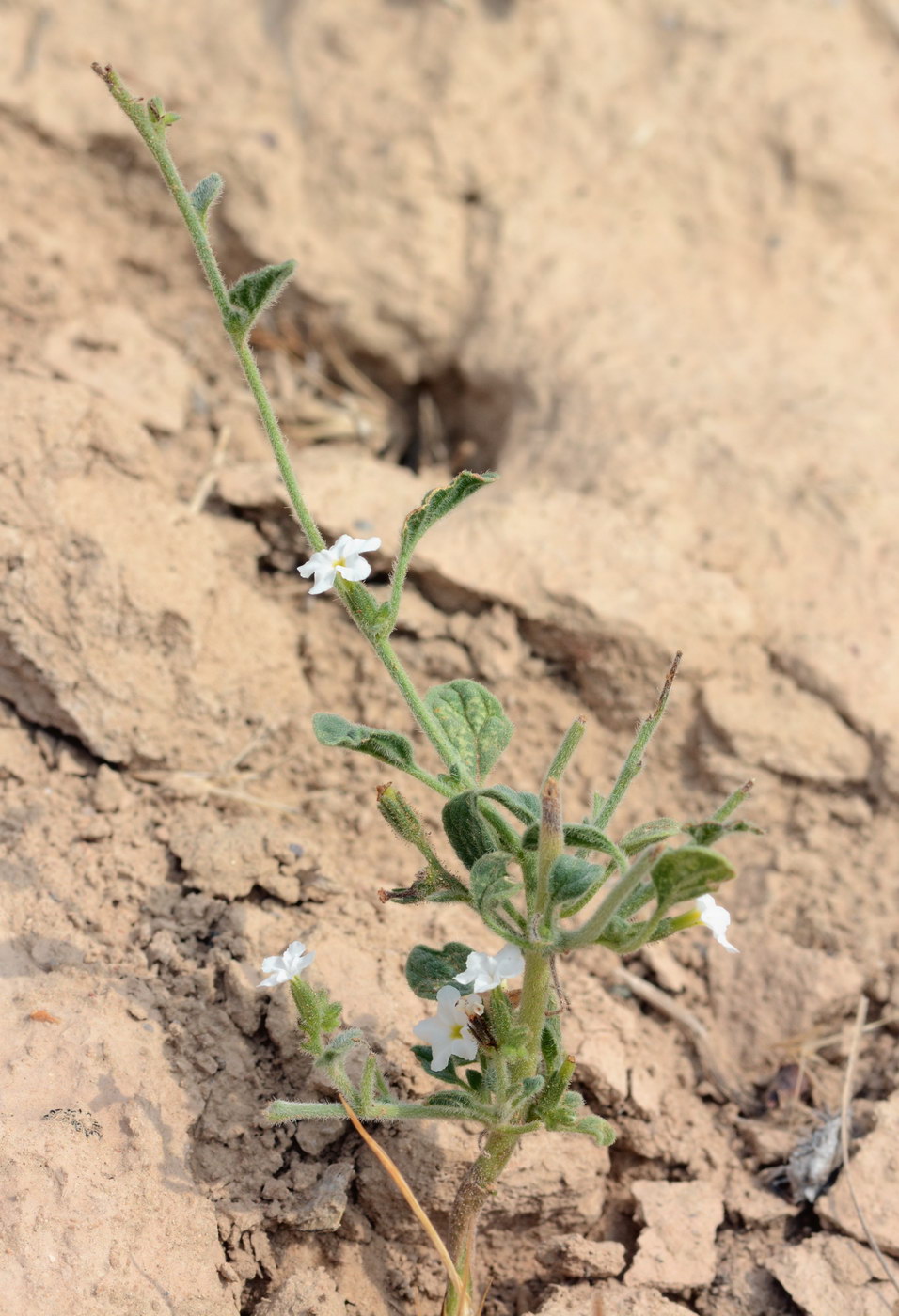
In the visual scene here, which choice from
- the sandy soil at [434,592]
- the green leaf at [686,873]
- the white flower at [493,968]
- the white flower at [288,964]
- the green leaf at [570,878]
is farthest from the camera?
the sandy soil at [434,592]

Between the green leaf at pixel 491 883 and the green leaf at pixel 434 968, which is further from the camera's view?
the green leaf at pixel 434 968

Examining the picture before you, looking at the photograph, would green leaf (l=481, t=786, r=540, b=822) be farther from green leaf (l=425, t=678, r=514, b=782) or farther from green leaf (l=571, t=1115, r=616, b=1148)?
green leaf (l=571, t=1115, r=616, b=1148)

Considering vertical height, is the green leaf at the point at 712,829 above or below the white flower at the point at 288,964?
above

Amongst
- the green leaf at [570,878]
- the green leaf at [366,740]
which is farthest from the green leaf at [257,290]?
the green leaf at [570,878]

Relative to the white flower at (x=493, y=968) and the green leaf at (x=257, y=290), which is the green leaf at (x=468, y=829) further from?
the green leaf at (x=257, y=290)

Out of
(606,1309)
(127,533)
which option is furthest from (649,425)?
(606,1309)

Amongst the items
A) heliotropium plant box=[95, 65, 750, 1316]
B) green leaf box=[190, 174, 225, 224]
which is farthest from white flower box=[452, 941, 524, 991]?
green leaf box=[190, 174, 225, 224]

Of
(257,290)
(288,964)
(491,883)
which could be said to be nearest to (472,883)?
(491,883)

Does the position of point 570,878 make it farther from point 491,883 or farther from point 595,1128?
point 595,1128

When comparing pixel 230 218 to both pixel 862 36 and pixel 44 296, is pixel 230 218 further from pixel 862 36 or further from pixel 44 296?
pixel 862 36
